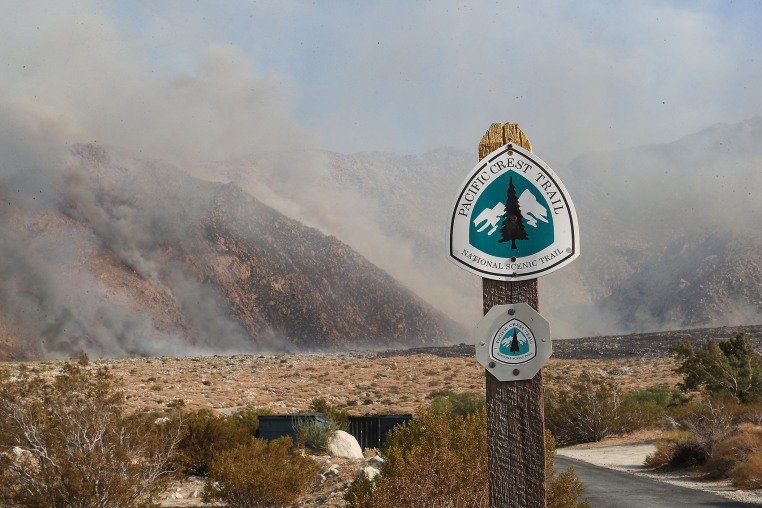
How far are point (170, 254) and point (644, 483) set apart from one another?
11680 centimetres

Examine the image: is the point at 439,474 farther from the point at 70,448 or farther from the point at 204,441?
the point at 204,441

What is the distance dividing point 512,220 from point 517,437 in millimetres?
1066

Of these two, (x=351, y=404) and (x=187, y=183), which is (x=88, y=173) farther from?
(x=351, y=404)

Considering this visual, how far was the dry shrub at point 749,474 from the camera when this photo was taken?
2184 centimetres

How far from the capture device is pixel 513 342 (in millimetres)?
4176

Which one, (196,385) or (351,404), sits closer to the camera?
(351,404)

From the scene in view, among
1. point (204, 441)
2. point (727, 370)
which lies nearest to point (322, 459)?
point (204, 441)

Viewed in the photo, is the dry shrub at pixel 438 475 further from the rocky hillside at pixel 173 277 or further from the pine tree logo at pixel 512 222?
the rocky hillside at pixel 173 277

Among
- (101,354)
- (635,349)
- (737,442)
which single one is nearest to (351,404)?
(737,442)

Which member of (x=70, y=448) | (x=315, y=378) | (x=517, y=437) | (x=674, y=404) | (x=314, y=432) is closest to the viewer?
(x=517, y=437)

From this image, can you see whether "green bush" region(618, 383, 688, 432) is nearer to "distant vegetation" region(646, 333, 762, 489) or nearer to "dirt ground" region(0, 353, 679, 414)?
"distant vegetation" region(646, 333, 762, 489)

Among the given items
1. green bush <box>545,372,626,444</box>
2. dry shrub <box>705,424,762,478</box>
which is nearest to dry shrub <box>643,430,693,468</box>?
dry shrub <box>705,424,762,478</box>

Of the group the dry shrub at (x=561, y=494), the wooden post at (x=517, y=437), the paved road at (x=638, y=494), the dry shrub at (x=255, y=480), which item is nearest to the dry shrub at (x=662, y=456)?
the paved road at (x=638, y=494)

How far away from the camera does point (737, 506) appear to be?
18234 millimetres
